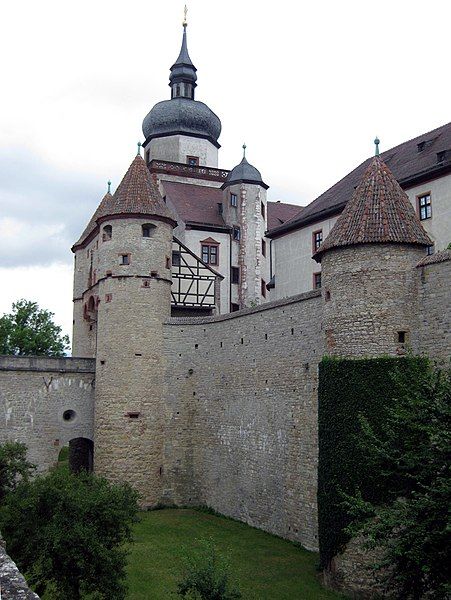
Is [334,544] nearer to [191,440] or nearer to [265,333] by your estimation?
[265,333]

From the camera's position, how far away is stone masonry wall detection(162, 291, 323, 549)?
72.0ft

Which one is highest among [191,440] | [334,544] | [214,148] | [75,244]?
[214,148]

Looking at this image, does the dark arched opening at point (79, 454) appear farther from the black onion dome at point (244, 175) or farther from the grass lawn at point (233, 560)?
the black onion dome at point (244, 175)

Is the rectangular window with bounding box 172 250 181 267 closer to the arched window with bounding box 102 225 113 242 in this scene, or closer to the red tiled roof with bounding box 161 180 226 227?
the arched window with bounding box 102 225 113 242

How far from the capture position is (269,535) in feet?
76.8

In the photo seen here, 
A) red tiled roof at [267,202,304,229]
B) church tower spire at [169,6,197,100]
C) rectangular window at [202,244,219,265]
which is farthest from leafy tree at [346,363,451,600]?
church tower spire at [169,6,197,100]

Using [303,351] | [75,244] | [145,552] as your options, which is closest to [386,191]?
[303,351]

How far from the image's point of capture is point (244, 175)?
133ft

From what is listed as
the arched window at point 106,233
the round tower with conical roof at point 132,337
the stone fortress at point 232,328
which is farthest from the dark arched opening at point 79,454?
the arched window at point 106,233

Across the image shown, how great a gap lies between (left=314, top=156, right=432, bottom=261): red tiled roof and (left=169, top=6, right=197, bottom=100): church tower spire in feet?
98.7

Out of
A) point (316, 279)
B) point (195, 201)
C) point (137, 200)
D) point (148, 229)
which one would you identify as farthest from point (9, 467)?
point (195, 201)

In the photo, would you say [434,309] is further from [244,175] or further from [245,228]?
[244,175]

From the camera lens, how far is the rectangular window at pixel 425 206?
27922mm

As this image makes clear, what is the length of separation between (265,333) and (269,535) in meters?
6.83
